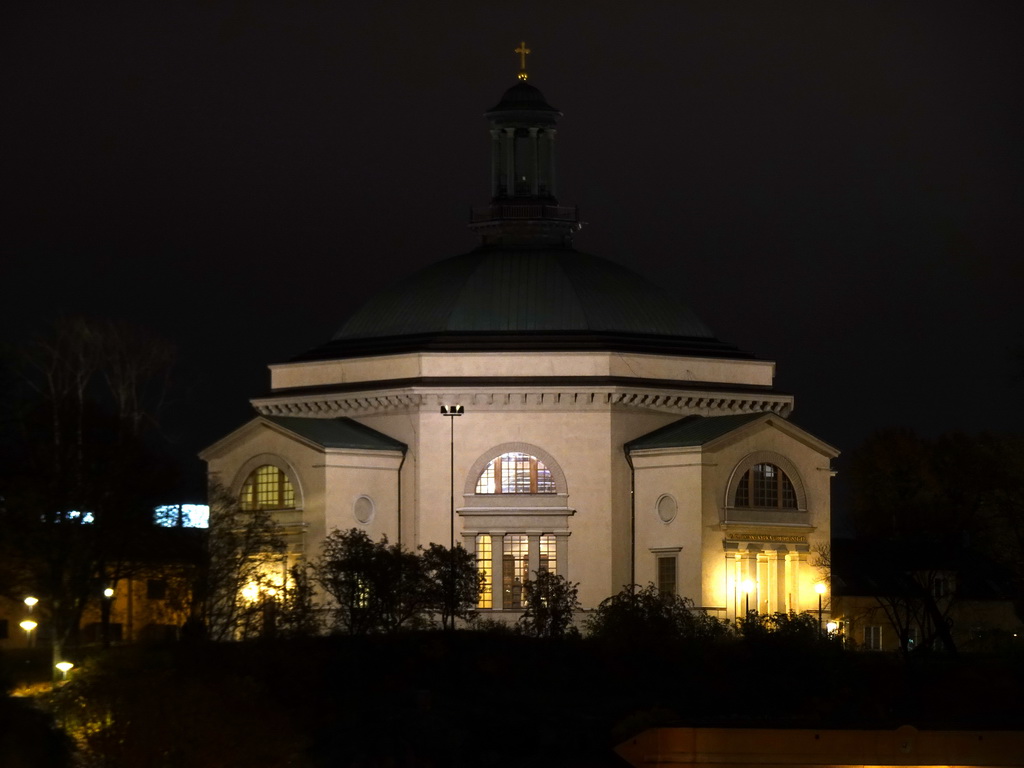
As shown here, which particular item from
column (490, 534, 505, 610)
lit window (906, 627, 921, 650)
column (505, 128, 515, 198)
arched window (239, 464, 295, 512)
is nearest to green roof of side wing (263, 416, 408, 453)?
arched window (239, 464, 295, 512)

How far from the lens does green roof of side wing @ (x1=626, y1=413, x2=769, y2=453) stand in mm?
110000

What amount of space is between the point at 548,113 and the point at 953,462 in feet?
87.3

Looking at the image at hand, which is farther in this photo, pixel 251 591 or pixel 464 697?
pixel 251 591

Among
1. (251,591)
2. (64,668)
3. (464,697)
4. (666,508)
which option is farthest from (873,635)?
(64,668)

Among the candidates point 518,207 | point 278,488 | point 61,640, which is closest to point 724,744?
point 61,640

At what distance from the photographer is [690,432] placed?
11119 cm

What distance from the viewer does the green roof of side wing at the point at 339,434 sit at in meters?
110

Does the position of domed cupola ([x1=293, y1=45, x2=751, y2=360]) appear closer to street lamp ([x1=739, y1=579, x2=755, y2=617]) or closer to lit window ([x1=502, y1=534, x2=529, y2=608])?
lit window ([x1=502, y1=534, x2=529, y2=608])

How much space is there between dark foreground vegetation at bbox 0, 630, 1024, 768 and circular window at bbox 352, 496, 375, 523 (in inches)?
387

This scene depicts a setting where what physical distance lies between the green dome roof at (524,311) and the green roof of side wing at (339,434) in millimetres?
2716

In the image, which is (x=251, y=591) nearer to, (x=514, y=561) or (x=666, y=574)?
(x=514, y=561)

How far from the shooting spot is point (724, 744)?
88.4 m

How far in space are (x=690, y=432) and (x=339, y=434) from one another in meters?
11.4

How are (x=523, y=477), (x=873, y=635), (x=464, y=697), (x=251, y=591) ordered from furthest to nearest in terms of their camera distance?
(x=873, y=635) → (x=523, y=477) → (x=251, y=591) → (x=464, y=697)
